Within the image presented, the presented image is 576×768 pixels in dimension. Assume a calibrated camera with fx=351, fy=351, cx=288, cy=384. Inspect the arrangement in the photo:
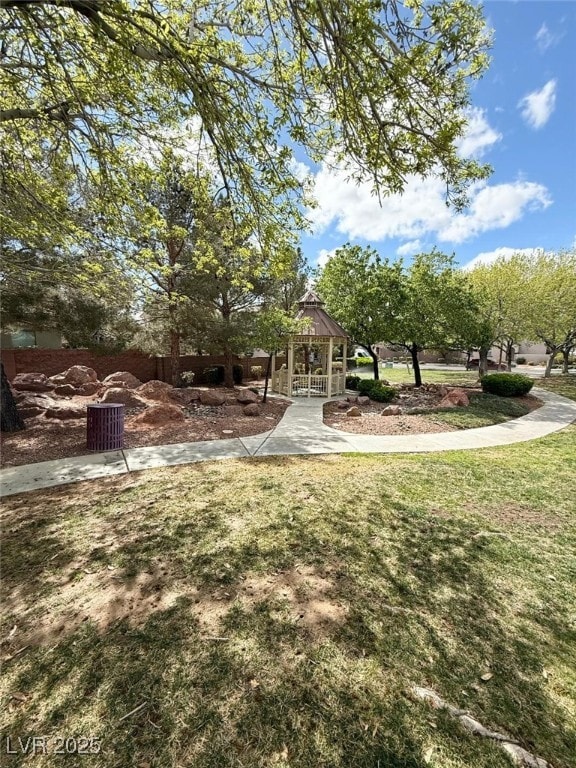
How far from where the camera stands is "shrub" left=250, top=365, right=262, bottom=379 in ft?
67.9

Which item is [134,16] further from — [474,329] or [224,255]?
[474,329]

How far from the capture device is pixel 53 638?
242 centimetres

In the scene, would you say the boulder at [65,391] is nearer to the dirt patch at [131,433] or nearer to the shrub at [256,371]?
the dirt patch at [131,433]

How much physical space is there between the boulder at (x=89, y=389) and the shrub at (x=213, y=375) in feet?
20.1

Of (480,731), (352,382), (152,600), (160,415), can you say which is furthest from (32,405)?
(352,382)

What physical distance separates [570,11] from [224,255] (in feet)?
33.2

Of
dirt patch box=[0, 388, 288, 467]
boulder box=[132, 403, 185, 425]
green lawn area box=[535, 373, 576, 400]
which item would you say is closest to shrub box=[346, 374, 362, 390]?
dirt patch box=[0, 388, 288, 467]

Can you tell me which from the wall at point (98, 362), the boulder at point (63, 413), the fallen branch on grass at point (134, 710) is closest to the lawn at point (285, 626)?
the fallen branch on grass at point (134, 710)

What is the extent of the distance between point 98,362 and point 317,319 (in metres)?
10.8

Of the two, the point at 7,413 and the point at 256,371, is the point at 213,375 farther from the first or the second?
the point at 7,413

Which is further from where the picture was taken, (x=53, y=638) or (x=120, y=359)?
(x=120, y=359)

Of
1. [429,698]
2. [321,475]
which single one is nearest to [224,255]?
[321,475]

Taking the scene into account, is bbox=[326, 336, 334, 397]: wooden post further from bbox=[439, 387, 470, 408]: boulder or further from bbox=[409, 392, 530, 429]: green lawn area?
bbox=[439, 387, 470, 408]: boulder

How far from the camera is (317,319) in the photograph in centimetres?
1425
